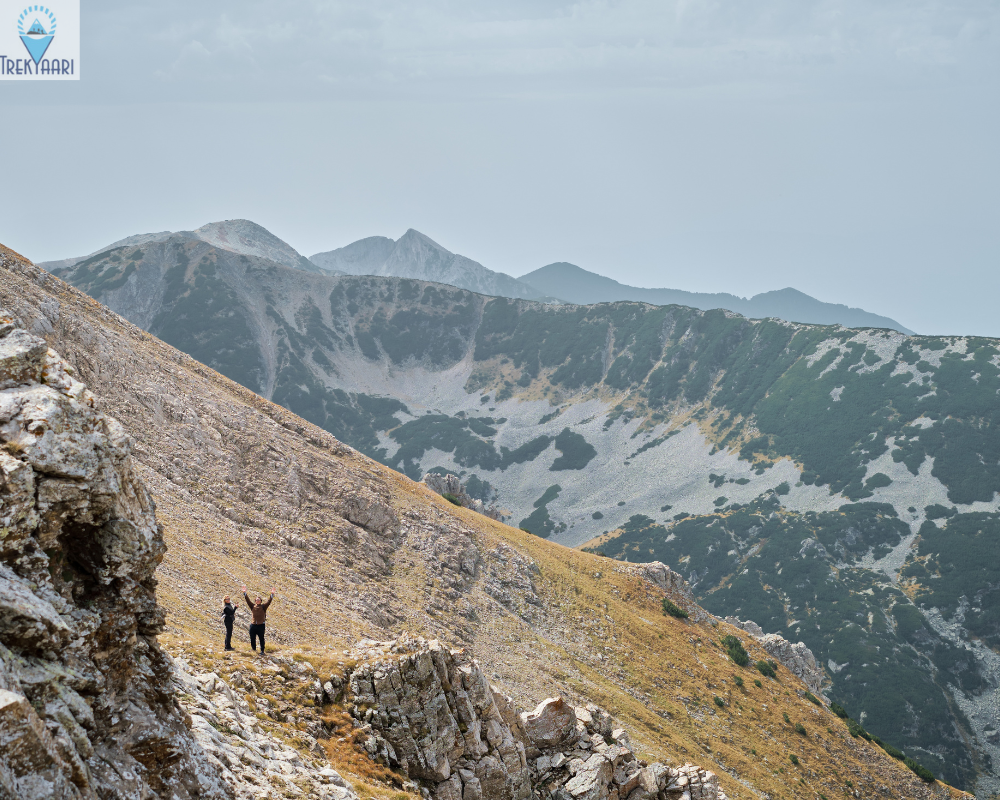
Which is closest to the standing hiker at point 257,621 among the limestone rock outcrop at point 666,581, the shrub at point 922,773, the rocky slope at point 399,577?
A: the rocky slope at point 399,577

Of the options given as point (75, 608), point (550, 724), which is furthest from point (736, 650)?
point (75, 608)

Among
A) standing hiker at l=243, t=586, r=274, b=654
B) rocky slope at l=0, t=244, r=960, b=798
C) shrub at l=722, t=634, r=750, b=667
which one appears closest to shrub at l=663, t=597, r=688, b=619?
rocky slope at l=0, t=244, r=960, b=798

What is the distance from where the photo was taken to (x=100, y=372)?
44344mm

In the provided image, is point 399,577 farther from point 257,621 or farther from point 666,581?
point 666,581

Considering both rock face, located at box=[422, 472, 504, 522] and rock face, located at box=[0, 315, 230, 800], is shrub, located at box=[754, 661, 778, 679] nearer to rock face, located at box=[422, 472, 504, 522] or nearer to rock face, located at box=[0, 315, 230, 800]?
rock face, located at box=[422, 472, 504, 522]

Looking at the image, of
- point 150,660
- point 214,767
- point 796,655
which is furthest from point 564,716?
point 796,655

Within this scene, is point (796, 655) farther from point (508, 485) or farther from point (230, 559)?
point (508, 485)

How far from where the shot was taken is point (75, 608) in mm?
9711

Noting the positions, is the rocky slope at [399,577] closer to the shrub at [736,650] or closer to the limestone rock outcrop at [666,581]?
the shrub at [736,650]

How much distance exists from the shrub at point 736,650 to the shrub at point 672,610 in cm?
447

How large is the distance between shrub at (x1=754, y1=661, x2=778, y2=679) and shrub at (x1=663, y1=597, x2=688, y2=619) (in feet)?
25.4

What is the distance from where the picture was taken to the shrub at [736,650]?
197 ft

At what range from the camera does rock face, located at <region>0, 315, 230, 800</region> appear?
8.29m

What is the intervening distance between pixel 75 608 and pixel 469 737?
15.0 meters
